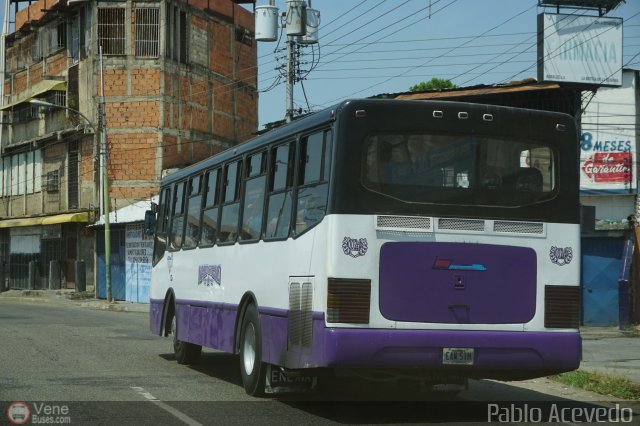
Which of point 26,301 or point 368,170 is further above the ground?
point 368,170

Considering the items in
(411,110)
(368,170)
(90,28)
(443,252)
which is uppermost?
(90,28)

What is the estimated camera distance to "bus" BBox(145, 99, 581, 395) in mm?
9406

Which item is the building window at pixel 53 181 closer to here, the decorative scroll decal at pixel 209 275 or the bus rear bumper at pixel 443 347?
the decorative scroll decal at pixel 209 275

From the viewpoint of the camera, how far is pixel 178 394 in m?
11.5

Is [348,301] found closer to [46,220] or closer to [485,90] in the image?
[485,90]

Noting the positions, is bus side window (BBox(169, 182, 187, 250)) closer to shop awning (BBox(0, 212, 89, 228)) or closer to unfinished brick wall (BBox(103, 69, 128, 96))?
shop awning (BBox(0, 212, 89, 228))

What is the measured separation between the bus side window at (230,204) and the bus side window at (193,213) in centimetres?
129

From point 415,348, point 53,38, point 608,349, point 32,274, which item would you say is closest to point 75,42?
point 53,38

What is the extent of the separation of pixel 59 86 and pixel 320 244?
42953 millimetres

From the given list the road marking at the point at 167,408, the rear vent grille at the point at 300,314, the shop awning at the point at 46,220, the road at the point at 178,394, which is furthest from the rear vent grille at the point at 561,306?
the shop awning at the point at 46,220

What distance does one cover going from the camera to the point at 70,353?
16312 mm

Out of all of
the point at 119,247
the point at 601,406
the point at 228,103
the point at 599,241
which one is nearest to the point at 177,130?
the point at 228,103

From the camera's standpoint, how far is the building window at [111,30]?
48375mm

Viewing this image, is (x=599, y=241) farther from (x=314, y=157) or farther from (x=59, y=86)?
(x=59, y=86)
